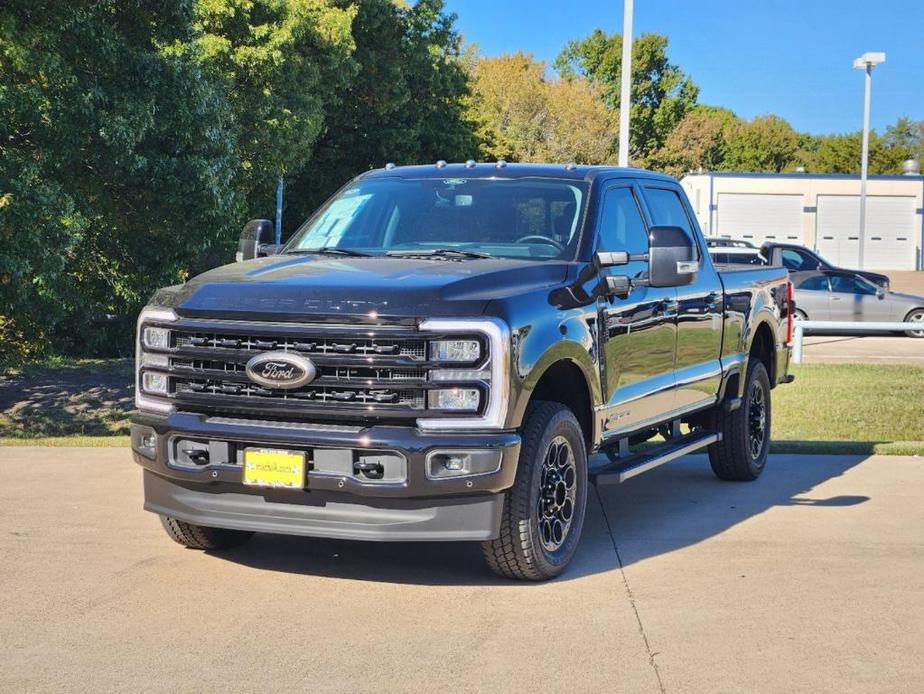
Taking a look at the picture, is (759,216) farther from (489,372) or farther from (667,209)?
(489,372)

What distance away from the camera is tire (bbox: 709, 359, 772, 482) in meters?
9.53

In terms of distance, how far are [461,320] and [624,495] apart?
358cm

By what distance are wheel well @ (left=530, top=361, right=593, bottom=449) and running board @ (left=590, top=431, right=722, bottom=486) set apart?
0.89 ft

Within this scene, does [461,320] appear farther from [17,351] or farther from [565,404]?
[17,351]

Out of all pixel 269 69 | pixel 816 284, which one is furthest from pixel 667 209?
pixel 269 69

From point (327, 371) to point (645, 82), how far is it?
89251 millimetres

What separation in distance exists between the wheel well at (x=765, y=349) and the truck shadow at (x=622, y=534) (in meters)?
0.78

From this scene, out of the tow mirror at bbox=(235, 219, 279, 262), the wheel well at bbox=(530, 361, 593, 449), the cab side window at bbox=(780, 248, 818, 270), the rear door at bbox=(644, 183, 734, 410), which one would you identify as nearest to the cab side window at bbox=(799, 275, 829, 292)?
the cab side window at bbox=(780, 248, 818, 270)

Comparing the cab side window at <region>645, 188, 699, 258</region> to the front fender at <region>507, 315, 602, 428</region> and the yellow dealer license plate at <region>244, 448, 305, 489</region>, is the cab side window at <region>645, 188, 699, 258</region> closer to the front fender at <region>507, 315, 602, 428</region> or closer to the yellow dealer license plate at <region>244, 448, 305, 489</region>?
the front fender at <region>507, 315, 602, 428</region>

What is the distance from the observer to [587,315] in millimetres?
6922

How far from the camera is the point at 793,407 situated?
15641mm

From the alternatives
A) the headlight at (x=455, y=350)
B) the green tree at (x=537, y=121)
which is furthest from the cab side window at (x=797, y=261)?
the green tree at (x=537, y=121)

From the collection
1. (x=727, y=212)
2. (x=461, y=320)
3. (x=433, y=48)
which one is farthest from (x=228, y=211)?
(x=727, y=212)

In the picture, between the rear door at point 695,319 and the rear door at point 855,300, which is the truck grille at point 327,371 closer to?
the rear door at point 695,319
